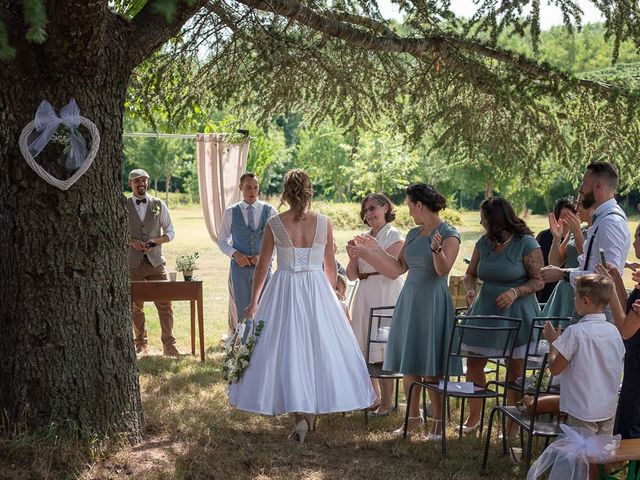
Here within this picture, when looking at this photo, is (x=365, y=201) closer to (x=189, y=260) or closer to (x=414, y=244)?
(x=414, y=244)

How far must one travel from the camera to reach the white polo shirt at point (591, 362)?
4.99 metres

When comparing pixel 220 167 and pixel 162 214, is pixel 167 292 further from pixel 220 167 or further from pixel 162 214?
pixel 220 167

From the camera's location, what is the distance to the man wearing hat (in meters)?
10.6

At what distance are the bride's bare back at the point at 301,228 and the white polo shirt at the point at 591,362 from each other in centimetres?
229

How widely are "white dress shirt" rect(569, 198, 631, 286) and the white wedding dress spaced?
186cm

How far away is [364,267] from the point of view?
7.73 m

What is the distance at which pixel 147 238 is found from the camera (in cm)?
1077

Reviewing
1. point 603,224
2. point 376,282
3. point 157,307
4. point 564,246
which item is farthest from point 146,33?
point 157,307

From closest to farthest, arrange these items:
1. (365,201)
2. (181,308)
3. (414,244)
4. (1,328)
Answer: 1. (1,328)
2. (414,244)
3. (365,201)
4. (181,308)

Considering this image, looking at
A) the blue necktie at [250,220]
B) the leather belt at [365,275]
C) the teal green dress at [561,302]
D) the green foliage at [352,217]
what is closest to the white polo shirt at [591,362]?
the teal green dress at [561,302]

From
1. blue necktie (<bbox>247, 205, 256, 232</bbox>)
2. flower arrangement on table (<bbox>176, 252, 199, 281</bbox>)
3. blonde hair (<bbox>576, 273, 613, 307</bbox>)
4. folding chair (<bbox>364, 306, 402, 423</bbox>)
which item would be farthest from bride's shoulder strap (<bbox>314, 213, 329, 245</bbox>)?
flower arrangement on table (<bbox>176, 252, 199, 281</bbox>)

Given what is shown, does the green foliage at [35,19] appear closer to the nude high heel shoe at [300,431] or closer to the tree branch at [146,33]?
the tree branch at [146,33]

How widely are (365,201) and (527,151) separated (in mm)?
1781

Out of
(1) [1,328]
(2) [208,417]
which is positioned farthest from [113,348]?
(2) [208,417]
